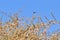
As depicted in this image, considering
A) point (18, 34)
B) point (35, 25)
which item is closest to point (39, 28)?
point (35, 25)

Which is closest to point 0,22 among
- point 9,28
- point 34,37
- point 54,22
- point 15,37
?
point 9,28

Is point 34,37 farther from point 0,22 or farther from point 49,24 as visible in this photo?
point 0,22

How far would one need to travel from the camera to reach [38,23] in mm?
3201

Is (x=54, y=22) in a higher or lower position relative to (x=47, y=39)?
higher

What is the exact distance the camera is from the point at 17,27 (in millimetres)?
3219

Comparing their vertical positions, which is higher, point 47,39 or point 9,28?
point 9,28

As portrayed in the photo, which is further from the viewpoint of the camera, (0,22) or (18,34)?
(0,22)

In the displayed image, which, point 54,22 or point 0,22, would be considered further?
point 0,22

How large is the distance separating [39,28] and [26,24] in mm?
207

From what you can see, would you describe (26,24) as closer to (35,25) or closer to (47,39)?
(35,25)

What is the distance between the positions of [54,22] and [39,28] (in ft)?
0.78

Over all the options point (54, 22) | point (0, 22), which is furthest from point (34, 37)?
point (0, 22)

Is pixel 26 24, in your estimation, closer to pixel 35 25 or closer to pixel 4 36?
pixel 35 25

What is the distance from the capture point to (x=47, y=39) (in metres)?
3.17
